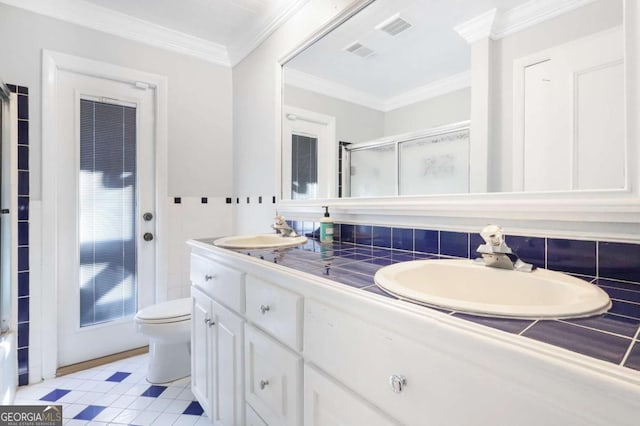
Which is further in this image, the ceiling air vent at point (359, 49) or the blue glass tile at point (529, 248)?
the ceiling air vent at point (359, 49)

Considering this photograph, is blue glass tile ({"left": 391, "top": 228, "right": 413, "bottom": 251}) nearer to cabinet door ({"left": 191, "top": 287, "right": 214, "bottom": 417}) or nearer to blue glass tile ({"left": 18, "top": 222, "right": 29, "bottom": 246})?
cabinet door ({"left": 191, "top": 287, "right": 214, "bottom": 417})

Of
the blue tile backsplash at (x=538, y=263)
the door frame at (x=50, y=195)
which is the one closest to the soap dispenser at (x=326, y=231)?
the blue tile backsplash at (x=538, y=263)

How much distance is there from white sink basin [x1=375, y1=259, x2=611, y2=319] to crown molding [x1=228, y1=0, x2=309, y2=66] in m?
1.64

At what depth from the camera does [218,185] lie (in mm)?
2492

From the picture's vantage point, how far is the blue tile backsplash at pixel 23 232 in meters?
1.76

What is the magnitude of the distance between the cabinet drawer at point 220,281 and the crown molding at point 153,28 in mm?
1508

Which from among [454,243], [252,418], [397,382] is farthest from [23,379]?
[454,243]

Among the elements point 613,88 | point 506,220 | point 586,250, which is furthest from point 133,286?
point 613,88

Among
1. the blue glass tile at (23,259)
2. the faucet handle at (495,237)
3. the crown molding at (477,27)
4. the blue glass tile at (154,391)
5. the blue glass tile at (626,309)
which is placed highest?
the crown molding at (477,27)

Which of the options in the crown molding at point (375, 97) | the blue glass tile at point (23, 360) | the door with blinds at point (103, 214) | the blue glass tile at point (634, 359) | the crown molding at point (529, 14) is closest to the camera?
the blue glass tile at point (634, 359)

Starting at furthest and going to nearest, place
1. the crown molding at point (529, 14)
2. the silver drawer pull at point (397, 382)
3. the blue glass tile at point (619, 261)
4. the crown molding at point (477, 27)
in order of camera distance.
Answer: the crown molding at point (477, 27) → the crown molding at point (529, 14) → the blue glass tile at point (619, 261) → the silver drawer pull at point (397, 382)

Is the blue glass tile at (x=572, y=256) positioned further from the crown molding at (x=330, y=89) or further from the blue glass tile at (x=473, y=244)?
the crown molding at (x=330, y=89)

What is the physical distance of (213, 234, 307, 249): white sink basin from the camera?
51.9 inches

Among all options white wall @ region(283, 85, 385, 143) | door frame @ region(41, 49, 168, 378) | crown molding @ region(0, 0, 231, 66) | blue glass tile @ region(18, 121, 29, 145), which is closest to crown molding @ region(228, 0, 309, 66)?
crown molding @ region(0, 0, 231, 66)
